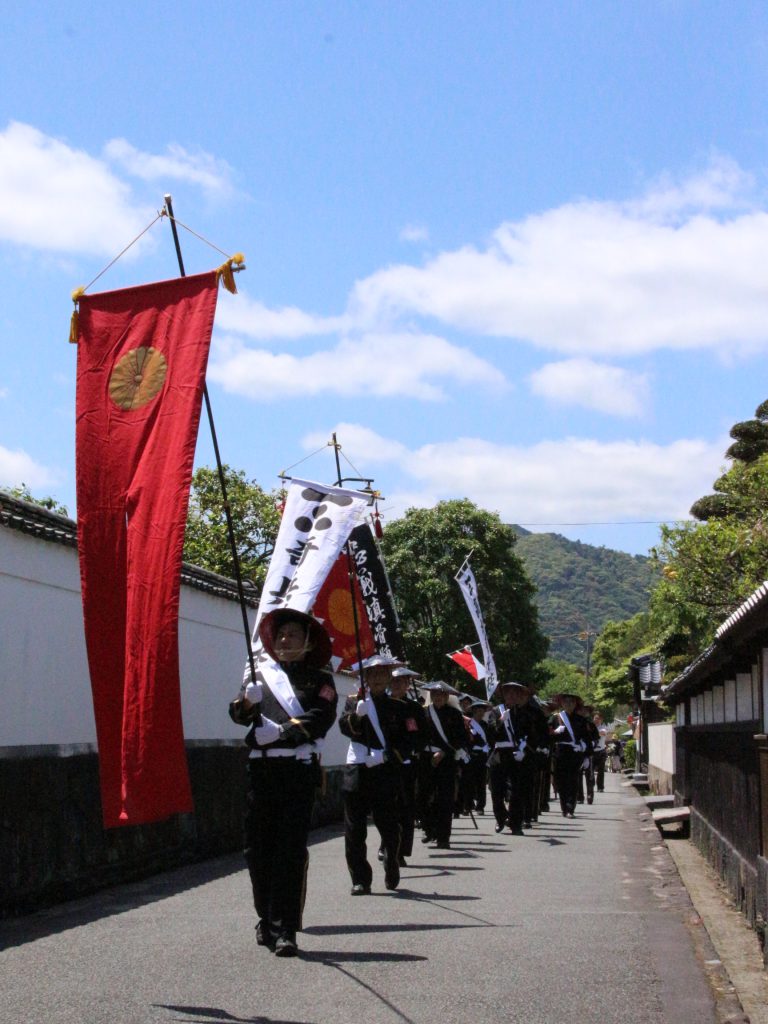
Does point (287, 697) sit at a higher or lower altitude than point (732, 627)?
lower

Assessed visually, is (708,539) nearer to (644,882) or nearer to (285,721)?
(644,882)

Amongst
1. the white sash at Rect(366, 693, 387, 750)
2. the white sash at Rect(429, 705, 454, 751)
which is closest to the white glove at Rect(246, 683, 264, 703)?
the white sash at Rect(366, 693, 387, 750)

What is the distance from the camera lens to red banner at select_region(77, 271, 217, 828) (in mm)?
7445

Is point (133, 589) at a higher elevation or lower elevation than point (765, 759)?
higher

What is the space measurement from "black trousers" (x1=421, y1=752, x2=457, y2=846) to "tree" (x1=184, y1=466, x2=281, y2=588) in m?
27.1

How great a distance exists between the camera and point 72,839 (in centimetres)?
1127

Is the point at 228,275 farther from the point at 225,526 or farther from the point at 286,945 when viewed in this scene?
the point at 225,526

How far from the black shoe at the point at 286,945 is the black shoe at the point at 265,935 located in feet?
0.63

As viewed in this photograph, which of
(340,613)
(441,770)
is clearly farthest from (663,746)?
(441,770)

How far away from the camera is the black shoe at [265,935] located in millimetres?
8094

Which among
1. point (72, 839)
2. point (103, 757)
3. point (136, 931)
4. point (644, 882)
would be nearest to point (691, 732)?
point (644, 882)

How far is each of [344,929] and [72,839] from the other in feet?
10.5

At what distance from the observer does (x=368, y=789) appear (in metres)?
11.1

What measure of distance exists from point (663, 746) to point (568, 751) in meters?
7.32
